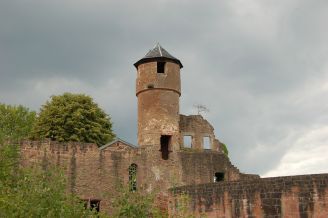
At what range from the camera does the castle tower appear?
3019 cm

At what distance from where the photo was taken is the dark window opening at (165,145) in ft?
100

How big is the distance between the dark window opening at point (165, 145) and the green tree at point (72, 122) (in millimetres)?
7248

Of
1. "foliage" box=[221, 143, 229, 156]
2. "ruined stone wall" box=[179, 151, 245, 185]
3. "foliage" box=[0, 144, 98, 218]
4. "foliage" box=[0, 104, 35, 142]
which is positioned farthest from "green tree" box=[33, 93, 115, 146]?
"foliage" box=[0, 144, 98, 218]

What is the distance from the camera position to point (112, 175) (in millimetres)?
27891

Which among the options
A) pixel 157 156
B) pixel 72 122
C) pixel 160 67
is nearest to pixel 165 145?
pixel 157 156

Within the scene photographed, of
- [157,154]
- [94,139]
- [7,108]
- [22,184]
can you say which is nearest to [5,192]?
[22,184]

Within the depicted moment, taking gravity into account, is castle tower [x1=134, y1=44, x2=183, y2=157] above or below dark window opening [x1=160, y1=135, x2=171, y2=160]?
above

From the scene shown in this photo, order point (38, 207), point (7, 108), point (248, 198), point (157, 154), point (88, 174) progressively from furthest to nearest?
point (7, 108) < point (157, 154) < point (88, 174) < point (248, 198) < point (38, 207)

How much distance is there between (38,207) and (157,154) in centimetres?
1914

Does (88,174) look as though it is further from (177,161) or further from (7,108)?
(7,108)

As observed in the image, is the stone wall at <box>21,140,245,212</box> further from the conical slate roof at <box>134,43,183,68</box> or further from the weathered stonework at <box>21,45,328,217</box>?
the conical slate roof at <box>134,43,183,68</box>

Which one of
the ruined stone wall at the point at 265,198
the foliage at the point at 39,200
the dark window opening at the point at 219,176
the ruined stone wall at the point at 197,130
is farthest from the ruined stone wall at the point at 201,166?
the foliage at the point at 39,200

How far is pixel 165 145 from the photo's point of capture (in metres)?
31.0

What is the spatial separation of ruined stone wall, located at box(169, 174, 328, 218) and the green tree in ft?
58.6
